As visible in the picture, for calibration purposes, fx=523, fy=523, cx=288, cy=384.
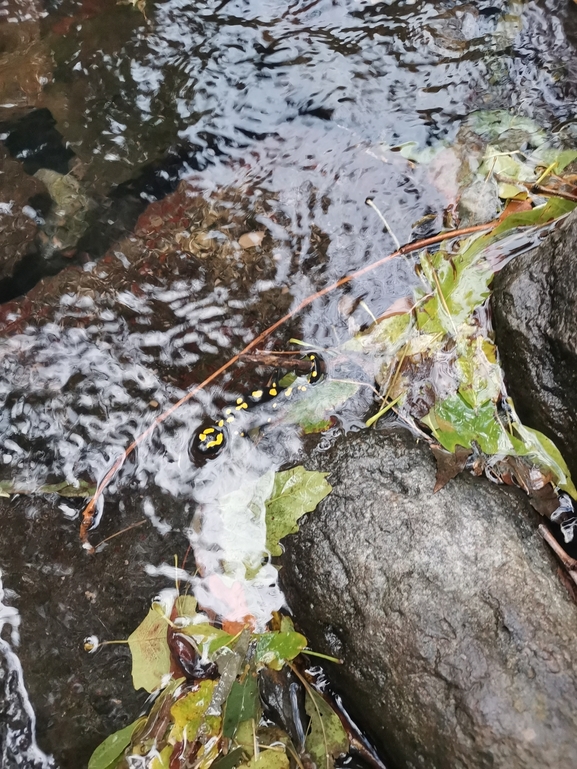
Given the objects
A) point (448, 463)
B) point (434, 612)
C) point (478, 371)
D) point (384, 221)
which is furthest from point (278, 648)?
point (384, 221)

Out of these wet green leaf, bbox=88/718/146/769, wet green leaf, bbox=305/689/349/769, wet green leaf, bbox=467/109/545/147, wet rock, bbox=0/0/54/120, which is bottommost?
wet green leaf, bbox=305/689/349/769

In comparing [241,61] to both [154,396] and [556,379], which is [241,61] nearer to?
[154,396]

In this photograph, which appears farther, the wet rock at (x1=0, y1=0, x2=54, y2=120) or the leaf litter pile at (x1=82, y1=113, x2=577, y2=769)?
the wet rock at (x1=0, y1=0, x2=54, y2=120)

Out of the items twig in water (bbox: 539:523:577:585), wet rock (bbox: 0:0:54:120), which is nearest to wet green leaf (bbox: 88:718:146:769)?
twig in water (bbox: 539:523:577:585)

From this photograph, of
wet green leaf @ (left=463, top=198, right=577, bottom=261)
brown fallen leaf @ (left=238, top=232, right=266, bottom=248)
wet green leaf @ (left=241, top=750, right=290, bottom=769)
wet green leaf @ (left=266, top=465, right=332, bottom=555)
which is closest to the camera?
wet green leaf @ (left=241, top=750, right=290, bottom=769)

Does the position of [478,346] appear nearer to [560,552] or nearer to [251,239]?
[560,552]

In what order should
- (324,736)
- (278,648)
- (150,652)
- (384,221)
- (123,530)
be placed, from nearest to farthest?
(324,736) < (278,648) < (150,652) < (123,530) < (384,221)

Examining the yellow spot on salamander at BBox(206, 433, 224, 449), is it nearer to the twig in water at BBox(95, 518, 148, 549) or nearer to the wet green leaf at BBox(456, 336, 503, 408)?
the twig in water at BBox(95, 518, 148, 549)
